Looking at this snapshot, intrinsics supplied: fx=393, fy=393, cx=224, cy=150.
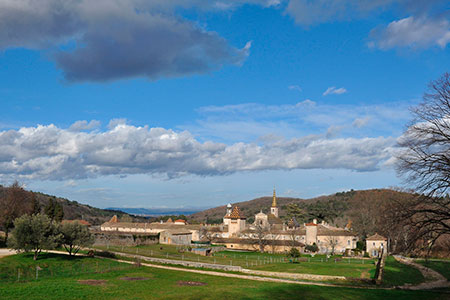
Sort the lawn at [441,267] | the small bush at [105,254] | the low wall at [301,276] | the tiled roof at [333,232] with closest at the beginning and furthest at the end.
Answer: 1. the low wall at [301,276]
2. the lawn at [441,267]
3. the small bush at [105,254]
4. the tiled roof at [333,232]

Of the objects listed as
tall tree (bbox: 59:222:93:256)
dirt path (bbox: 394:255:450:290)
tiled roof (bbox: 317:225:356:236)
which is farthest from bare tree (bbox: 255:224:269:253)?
tall tree (bbox: 59:222:93:256)

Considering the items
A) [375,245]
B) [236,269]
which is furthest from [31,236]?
[375,245]

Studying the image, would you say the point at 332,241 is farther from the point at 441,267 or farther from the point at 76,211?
the point at 76,211

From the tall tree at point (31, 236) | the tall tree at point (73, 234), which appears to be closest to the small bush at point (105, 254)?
the tall tree at point (73, 234)

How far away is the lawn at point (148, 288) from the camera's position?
A: 90.4ft

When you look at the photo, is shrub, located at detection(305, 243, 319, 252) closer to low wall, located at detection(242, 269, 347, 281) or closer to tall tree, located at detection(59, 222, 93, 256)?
low wall, located at detection(242, 269, 347, 281)

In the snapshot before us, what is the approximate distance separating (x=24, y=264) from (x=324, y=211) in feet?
287

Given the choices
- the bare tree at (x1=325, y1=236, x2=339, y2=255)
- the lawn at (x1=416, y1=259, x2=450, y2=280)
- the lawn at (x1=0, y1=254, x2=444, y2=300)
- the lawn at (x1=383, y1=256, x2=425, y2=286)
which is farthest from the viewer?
the bare tree at (x1=325, y1=236, x2=339, y2=255)

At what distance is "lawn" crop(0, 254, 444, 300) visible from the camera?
27.5 m

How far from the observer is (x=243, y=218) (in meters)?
95.1

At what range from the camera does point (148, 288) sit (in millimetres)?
31234

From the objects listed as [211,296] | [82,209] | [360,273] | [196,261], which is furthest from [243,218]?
[82,209]

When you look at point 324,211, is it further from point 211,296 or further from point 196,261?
point 211,296

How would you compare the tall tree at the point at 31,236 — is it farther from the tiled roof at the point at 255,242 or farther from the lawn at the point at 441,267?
the tiled roof at the point at 255,242
